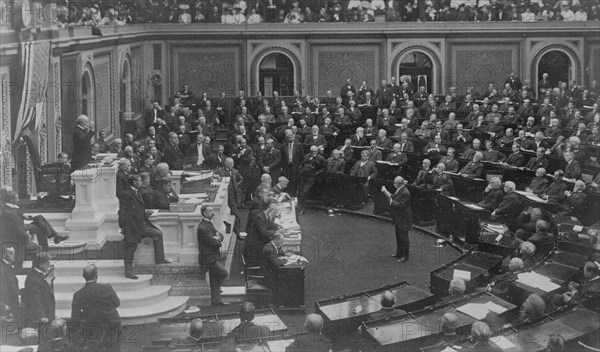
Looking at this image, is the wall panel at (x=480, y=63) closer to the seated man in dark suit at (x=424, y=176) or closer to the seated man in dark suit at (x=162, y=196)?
the seated man in dark suit at (x=424, y=176)

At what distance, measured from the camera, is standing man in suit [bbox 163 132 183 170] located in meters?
21.5

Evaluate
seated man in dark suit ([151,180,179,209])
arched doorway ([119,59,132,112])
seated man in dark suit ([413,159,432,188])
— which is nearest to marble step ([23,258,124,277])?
seated man in dark suit ([151,180,179,209])

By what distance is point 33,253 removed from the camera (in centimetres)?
1346

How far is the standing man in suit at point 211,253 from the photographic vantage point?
14.4 m

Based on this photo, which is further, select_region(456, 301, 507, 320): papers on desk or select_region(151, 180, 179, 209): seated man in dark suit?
select_region(151, 180, 179, 209): seated man in dark suit

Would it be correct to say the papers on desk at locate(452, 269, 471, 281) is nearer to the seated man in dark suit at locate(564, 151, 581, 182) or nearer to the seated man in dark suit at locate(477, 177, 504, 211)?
the seated man in dark suit at locate(477, 177, 504, 211)

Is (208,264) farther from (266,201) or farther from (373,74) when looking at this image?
(373,74)

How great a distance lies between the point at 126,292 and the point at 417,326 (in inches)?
205

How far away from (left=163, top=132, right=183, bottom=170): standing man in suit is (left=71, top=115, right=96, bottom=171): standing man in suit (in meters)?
4.59

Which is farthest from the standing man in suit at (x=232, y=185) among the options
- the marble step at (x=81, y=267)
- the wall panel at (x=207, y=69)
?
the wall panel at (x=207, y=69)

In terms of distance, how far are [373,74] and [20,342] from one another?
892 inches

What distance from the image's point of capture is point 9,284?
11859mm

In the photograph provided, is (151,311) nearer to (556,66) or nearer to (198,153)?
(198,153)

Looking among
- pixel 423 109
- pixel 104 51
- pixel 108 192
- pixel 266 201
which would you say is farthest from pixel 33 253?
pixel 423 109
